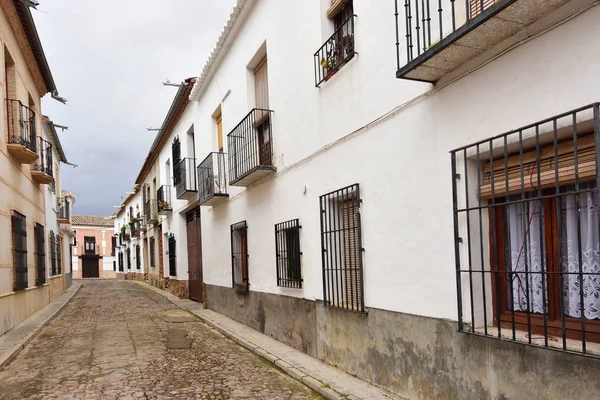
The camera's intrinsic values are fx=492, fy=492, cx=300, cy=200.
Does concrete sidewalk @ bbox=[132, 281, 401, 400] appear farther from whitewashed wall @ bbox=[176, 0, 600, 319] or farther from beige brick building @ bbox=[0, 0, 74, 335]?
beige brick building @ bbox=[0, 0, 74, 335]

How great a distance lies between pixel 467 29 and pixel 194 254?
502 inches

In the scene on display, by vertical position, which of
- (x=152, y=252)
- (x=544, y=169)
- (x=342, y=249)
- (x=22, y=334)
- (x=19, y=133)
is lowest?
(x=22, y=334)

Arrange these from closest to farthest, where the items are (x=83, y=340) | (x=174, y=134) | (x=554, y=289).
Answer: (x=554, y=289)
(x=83, y=340)
(x=174, y=134)

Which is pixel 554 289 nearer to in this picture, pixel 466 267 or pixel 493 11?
pixel 466 267

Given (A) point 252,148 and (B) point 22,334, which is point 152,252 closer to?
(B) point 22,334

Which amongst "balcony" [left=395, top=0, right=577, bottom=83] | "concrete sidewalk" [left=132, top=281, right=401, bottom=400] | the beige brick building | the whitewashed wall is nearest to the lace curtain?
the whitewashed wall

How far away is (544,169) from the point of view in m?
3.29

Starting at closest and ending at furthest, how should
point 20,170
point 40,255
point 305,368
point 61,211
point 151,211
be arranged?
point 305,368
point 20,170
point 40,255
point 61,211
point 151,211

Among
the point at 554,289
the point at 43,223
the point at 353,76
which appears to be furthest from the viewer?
the point at 43,223

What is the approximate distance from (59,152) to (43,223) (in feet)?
26.3

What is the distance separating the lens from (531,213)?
3.46 metres

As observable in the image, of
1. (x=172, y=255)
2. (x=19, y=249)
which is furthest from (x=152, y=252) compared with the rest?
(x=19, y=249)

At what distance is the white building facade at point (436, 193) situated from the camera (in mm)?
3039

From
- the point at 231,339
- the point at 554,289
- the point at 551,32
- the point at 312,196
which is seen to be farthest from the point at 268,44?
the point at 554,289
